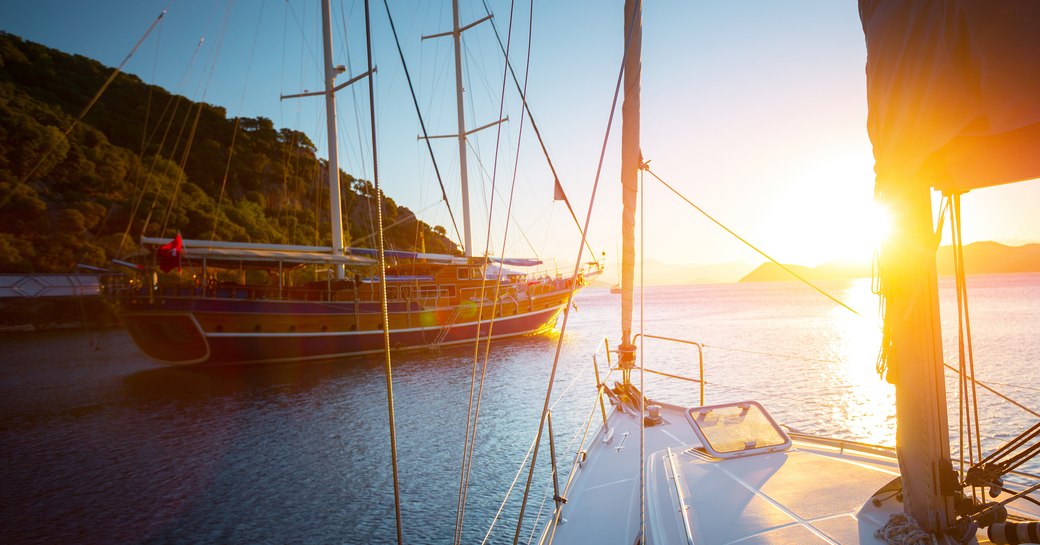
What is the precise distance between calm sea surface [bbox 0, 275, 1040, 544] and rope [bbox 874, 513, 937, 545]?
4.99 metres

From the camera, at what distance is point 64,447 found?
38.1 feet

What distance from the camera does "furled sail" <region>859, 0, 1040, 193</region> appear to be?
2016 mm

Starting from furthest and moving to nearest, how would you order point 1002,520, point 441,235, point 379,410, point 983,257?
point 983,257, point 441,235, point 379,410, point 1002,520

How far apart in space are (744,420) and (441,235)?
252 ft

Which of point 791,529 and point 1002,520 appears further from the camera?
point 791,529

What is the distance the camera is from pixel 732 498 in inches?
135

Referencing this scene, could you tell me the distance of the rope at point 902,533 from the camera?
245 cm

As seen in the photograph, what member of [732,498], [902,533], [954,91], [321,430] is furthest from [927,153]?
[321,430]

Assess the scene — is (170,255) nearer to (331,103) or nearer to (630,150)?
(331,103)

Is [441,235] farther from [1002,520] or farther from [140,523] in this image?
[1002,520]

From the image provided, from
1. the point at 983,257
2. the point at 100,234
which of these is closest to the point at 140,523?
the point at 100,234

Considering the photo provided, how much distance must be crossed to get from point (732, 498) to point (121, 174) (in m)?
62.8

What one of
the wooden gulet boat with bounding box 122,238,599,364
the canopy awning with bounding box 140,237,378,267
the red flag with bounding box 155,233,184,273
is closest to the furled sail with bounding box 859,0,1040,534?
the wooden gulet boat with bounding box 122,238,599,364

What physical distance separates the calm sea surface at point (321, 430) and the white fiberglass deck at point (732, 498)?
9.58ft
